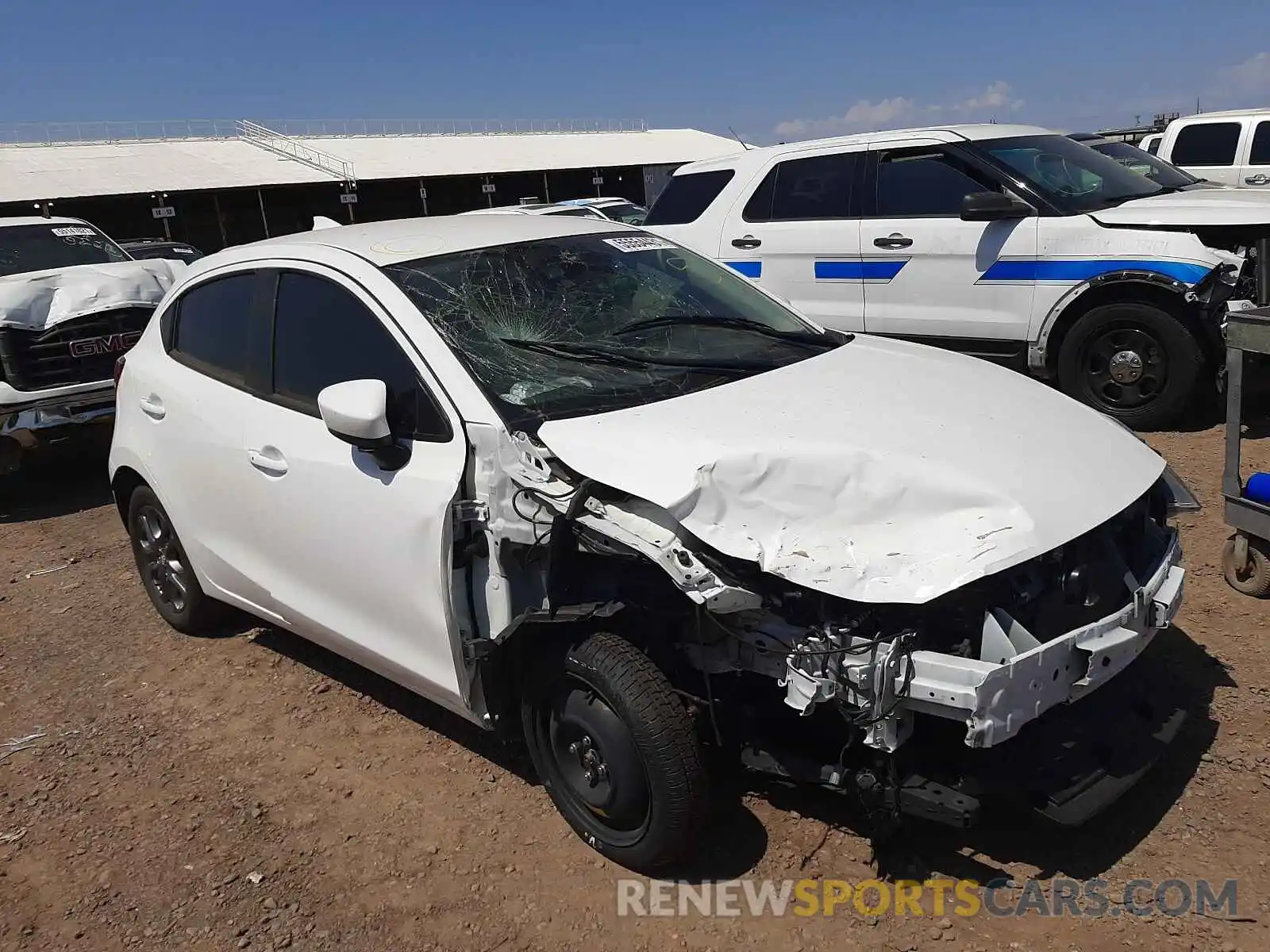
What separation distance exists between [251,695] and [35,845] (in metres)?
0.99

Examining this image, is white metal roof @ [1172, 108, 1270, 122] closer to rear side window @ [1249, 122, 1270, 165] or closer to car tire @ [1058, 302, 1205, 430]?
rear side window @ [1249, 122, 1270, 165]

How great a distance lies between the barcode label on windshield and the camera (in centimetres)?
409

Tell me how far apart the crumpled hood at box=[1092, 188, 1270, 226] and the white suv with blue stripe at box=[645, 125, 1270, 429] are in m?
0.01

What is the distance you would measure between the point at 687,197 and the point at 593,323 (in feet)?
16.5

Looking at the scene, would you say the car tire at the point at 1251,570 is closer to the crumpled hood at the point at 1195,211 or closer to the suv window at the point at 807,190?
the crumpled hood at the point at 1195,211

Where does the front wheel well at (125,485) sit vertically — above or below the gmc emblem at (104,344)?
below

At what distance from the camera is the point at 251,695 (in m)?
4.28

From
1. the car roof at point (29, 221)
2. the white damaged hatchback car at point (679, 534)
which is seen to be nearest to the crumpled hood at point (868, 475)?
the white damaged hatchback car at point (679, 534)

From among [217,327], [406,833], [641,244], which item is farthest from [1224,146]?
[406,833]

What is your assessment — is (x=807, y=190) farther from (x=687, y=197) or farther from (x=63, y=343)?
(x=63, y=343)

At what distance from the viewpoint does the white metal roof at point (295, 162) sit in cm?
3158

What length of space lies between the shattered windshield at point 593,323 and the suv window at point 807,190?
3.57 metres

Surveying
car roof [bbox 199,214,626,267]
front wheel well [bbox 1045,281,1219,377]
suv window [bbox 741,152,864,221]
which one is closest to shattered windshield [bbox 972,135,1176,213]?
front wheel well [bbox 1045,281,1219,377]

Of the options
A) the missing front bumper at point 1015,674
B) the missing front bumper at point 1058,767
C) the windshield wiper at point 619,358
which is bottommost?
the missing front bumper at point 1058,767
